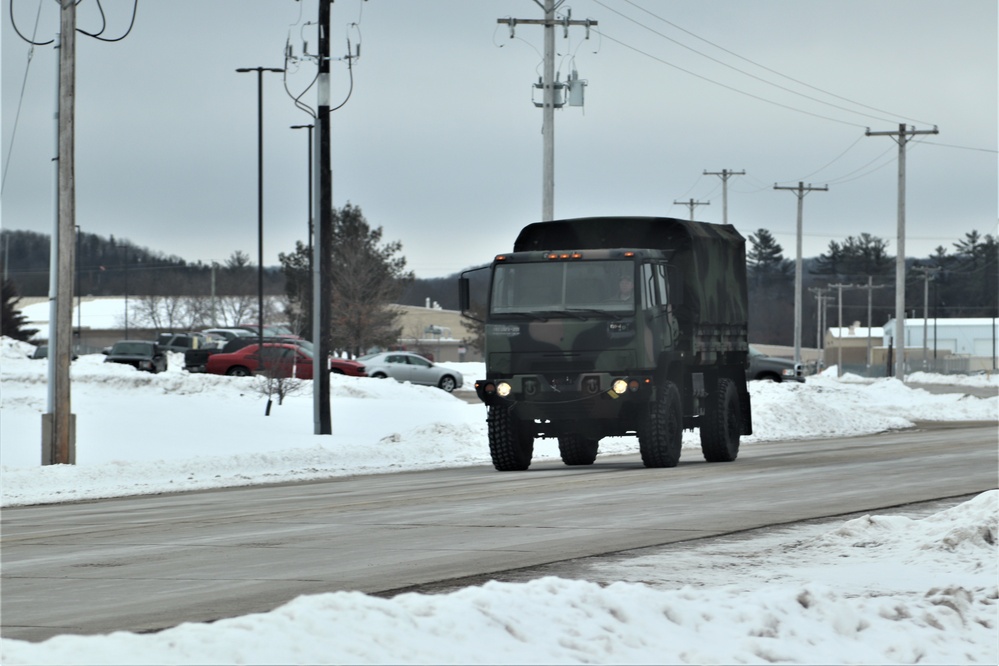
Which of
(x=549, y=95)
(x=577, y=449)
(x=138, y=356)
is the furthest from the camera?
(x=138, y=356)

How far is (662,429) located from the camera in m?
20.1

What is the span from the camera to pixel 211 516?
567 inches

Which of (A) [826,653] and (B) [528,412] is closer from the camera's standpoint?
(A) [826,653]

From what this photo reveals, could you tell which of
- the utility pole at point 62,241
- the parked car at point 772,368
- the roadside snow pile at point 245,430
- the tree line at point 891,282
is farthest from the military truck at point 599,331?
the tree line at point 891,282

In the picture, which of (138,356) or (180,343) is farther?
(180,343)

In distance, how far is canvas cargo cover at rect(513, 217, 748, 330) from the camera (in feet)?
67.6

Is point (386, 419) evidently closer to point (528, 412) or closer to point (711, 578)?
point (528, 412)

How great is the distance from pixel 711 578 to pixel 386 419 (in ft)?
82.3

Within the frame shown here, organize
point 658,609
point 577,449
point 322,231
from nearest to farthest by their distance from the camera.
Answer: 1. point 658,609
2. point 577,449
3. point 322,231

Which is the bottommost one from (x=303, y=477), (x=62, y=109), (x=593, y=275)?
(x=303, y=477)

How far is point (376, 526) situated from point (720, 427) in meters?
10.2

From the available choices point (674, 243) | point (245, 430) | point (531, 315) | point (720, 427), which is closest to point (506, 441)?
point (531, 315)

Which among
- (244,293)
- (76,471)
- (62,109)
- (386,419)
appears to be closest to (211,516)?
(76,471)

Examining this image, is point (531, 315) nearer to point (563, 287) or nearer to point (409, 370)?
point (563, 287)
